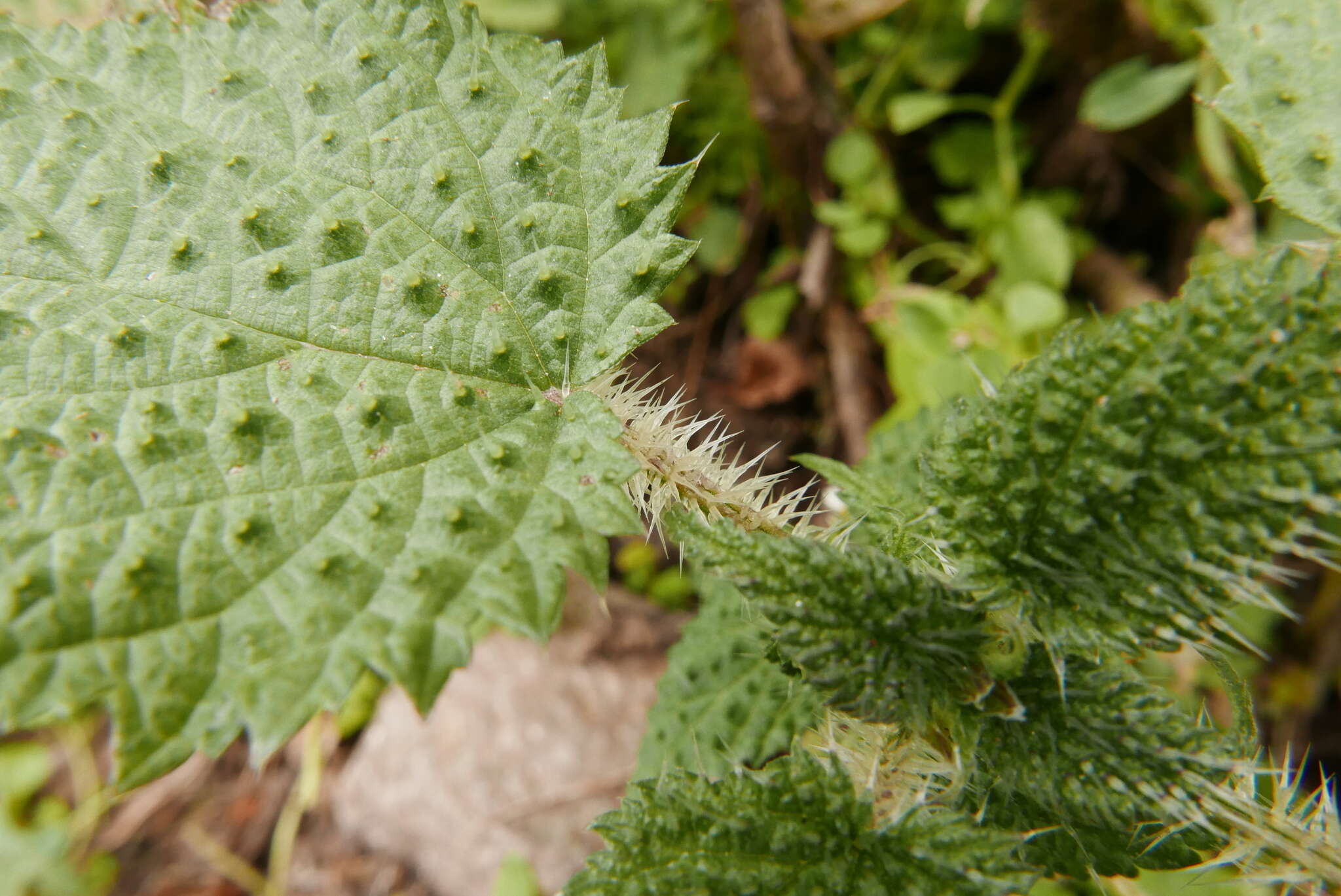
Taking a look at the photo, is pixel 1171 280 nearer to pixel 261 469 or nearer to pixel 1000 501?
pixel 1000 501

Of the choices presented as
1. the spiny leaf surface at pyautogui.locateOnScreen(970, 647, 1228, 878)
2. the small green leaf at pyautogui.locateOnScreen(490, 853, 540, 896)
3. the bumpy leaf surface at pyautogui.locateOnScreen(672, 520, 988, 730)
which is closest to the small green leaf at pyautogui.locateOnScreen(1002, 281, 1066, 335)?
the spiny leaf surface at pyautogui.locateOnScreen(970, 647, 1228, 878)

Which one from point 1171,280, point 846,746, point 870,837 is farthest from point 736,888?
point 1171,280

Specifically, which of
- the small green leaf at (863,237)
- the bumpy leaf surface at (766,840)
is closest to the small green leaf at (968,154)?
the small green leaf at (863,237)

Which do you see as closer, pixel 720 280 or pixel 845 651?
pixel 845 651

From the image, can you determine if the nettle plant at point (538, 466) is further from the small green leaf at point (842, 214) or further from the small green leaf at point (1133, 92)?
the small green leaf at point (842, 214)

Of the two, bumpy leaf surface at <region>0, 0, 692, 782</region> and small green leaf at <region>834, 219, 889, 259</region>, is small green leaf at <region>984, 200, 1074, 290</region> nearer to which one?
small green leaf at <region>834, 219, 889, 259</region>

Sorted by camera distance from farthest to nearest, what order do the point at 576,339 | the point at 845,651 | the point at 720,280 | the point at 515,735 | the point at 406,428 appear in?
the point at 720,280 → the point at 515,735 → the point at 576,339 → the point at 406,428 → the point at 845,651
